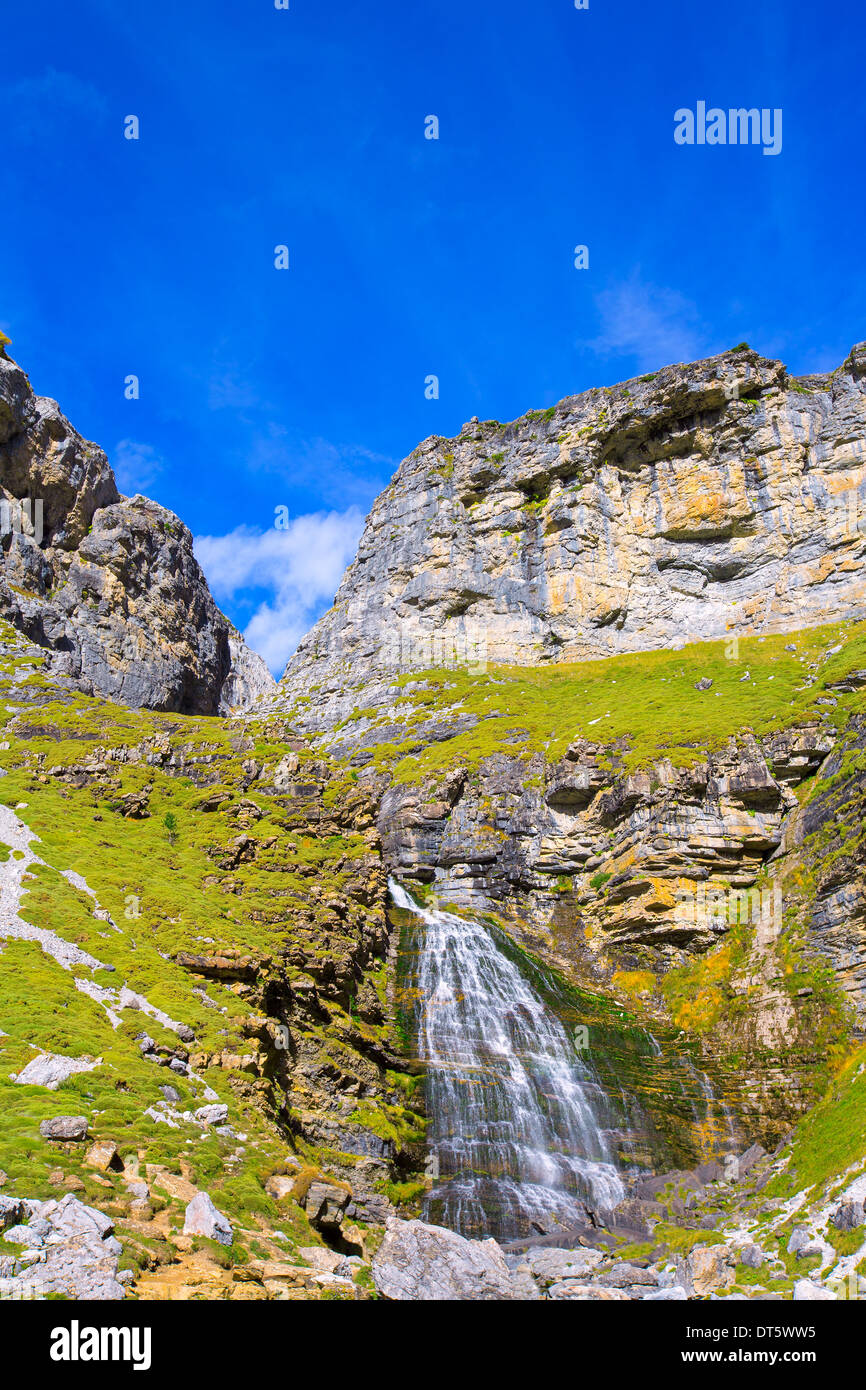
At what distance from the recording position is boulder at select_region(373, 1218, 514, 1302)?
51.4 ft

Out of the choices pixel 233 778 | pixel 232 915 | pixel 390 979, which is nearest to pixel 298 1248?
pixel 232 915

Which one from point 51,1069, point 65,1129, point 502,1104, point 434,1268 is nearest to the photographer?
point 65,1129

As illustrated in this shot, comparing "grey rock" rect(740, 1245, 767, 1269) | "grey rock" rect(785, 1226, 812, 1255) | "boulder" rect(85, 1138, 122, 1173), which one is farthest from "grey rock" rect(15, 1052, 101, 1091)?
"grey rock" rect(785, 1226, 812, 1255)

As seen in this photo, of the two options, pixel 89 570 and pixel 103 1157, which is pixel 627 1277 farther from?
pixel 89 570

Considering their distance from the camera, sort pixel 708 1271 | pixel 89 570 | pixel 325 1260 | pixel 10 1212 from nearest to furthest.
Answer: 1. pixel 10 1212
2. pixel 325 1260
3. pixel 708 1271
4. pixel 89 570

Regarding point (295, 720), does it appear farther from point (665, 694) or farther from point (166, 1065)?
point (166, 1065)

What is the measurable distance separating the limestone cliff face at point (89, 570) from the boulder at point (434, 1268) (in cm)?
7522

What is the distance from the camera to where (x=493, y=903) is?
4481cm

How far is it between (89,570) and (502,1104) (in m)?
85.4

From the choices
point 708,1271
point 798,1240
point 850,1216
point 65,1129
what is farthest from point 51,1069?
point 850,1216

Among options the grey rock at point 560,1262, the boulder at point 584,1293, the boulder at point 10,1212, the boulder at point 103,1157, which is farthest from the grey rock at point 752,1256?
the boulder at point 10,1212

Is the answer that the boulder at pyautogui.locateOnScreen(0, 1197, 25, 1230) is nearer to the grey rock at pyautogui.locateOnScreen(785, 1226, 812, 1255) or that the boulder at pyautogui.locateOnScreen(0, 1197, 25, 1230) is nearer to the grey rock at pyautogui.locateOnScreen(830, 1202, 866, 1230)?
the grey rock at pyautogui.locateOnScreen(785, 1226, 812, 1255)

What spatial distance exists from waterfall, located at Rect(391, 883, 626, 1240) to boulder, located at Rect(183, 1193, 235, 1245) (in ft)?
34.3

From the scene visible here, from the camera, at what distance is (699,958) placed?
37.6 metres
